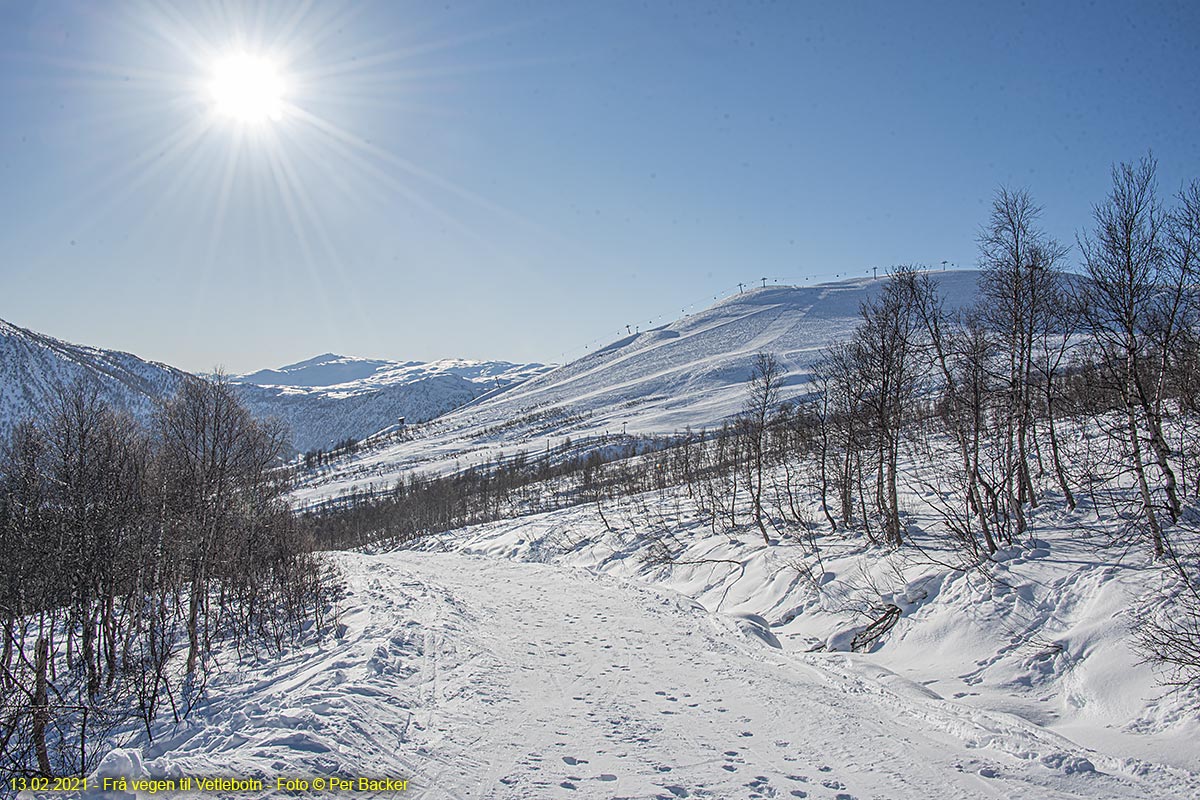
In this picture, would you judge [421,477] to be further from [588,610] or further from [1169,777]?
[1169,777]

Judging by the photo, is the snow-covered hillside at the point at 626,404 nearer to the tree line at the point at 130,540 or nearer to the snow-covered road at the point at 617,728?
the tree line at the point at 130,540

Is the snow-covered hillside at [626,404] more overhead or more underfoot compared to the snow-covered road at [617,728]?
more overhead

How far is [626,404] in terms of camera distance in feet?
501

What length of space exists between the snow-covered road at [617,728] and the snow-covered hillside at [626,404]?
107 m

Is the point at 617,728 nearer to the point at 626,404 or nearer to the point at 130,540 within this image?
the point at 130,540

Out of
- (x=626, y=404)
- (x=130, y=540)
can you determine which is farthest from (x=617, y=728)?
(x=626, y=404)

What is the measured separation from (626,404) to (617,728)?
144 m

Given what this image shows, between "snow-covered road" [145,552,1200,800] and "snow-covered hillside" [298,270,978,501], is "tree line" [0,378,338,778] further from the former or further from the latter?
"snow-covered hillside" [298,270,978,501]

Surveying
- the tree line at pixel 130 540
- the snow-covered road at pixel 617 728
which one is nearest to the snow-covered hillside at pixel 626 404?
the tree line at pixel 130 540

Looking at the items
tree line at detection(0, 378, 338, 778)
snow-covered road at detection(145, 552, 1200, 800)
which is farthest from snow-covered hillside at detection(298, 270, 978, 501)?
snow-covered road at detection(145, 552, 1200, 800)

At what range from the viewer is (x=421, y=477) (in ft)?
384

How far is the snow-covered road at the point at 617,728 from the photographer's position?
6.88 m

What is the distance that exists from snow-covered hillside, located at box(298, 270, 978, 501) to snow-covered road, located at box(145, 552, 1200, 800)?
107 metres

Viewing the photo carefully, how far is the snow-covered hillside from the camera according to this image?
132m
